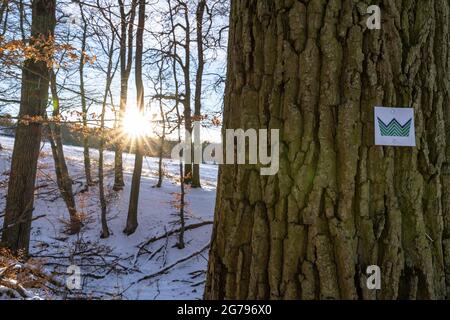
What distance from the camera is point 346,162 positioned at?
1.24 m

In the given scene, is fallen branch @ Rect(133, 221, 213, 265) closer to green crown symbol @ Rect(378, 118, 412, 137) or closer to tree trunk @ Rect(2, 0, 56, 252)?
tree trunk @ Rect(2, 0, 56, 252)

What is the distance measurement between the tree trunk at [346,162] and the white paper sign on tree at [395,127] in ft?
0.08

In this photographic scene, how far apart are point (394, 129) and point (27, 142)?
7296 millimetres

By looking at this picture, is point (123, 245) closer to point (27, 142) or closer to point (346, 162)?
point (27, 142)

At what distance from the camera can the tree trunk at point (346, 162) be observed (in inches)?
48.6

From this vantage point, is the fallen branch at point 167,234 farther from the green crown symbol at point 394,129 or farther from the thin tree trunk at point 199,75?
the green crown symbol at point 394,129

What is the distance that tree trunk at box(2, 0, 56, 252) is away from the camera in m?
6.82

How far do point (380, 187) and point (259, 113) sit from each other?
0.50 meters

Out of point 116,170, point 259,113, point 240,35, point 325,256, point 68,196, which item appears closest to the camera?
point 325,256

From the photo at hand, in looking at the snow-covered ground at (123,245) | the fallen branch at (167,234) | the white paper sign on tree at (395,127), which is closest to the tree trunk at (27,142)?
the snow-covered ground at (123,245)

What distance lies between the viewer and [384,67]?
4.18 ft
